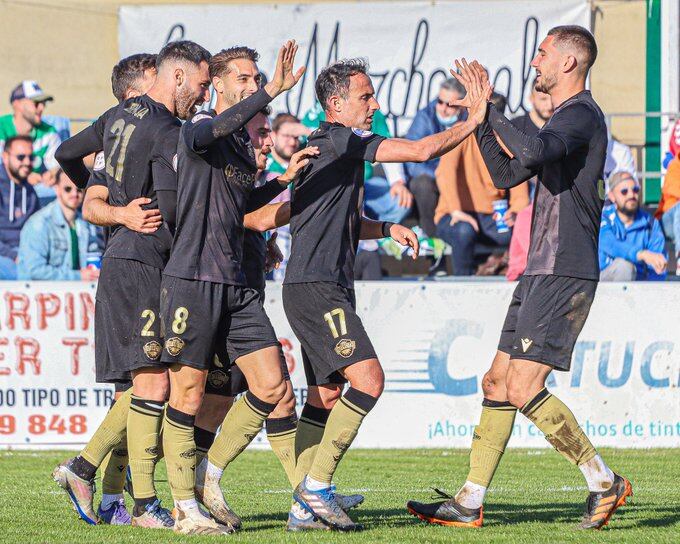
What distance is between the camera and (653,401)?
10.8m

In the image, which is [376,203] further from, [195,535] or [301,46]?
[195,535]

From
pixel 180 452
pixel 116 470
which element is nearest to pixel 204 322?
pixel 180 452

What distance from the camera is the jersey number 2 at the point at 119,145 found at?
21.4 feet

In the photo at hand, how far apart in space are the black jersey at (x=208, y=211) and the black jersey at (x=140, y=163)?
0.19 m

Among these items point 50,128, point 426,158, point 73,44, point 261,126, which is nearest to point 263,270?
point 261,126

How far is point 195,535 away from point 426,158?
85.1 inches

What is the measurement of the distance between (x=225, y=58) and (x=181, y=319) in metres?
1.46

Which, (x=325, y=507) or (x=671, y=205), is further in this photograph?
(x=671, y=205)

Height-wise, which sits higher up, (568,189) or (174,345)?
(568,189)

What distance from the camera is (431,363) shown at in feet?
35.9

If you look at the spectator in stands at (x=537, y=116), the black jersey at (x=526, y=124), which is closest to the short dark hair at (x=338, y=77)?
the spectator in stands at (x=537, y=116)

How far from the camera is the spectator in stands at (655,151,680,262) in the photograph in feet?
42.7

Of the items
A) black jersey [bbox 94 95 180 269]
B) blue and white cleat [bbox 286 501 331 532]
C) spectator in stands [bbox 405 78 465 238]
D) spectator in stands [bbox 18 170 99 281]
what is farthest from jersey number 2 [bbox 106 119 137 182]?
spectator in stands [bbox 405 78 465 238]

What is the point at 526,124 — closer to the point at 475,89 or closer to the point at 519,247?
the point at 519,247
